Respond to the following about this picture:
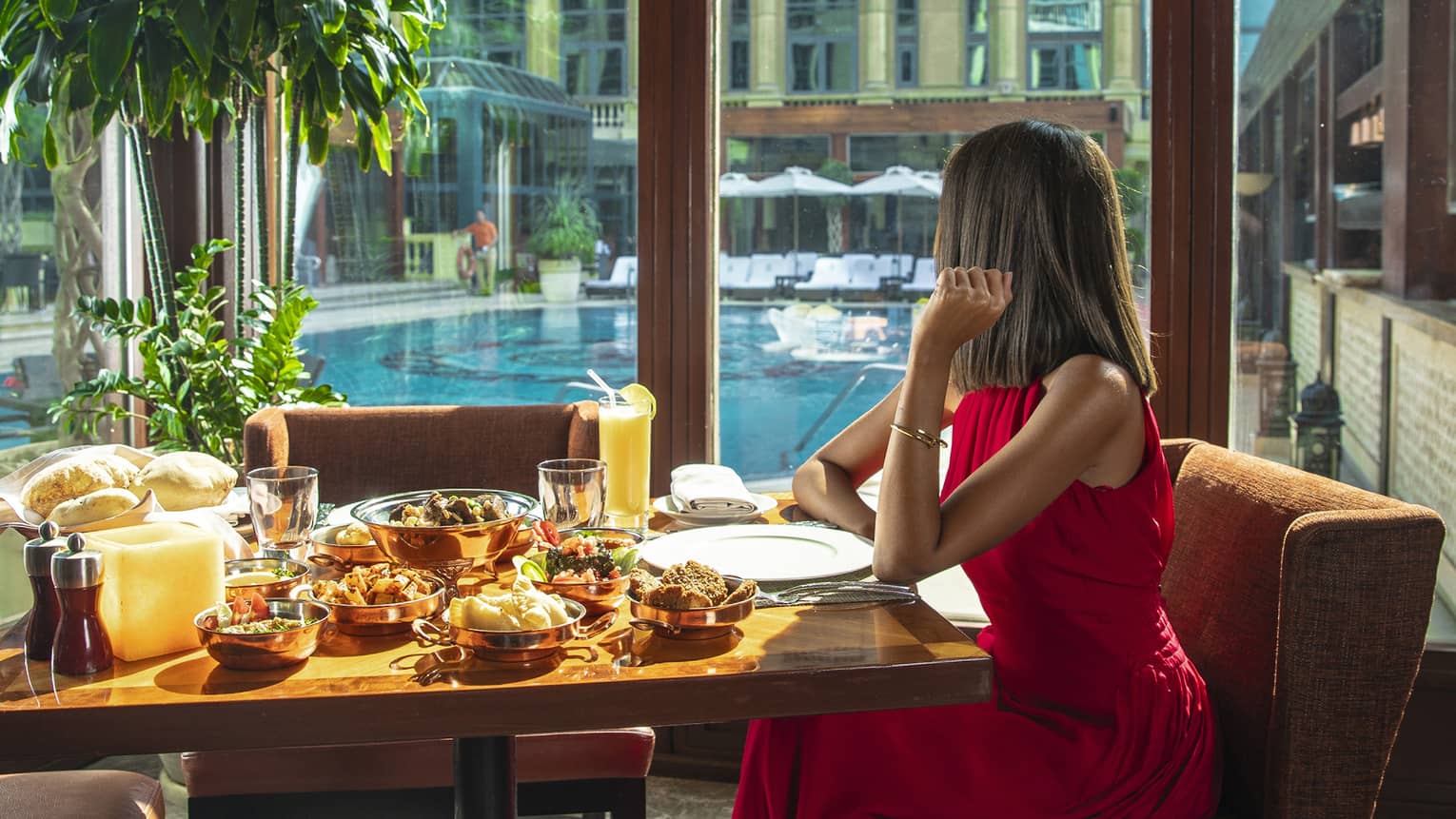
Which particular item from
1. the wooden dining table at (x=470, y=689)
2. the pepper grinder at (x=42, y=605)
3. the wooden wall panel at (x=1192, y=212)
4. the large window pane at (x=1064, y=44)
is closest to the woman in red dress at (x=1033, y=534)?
the wooden dining table at (x=470, y=689)

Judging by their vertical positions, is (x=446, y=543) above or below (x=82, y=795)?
above

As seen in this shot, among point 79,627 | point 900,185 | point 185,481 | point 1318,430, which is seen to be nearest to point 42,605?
point 79,627

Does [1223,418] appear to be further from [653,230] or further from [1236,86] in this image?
[653,230]

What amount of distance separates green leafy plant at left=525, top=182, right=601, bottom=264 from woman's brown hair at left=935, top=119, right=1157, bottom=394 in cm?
155

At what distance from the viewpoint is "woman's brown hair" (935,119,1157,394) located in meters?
1.74

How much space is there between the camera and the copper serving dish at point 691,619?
1325 millimetres

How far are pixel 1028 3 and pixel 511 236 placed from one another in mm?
1361

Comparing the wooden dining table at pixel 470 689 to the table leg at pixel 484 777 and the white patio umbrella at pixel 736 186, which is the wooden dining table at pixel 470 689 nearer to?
the table leg at pixel 484 777

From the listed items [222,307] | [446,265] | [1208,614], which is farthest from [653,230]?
[1208,614]

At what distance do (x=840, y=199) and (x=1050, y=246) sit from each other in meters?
1.41

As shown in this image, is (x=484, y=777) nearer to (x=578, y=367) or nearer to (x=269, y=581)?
(x=269, y=581)

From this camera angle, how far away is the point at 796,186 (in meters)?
→ 3.11

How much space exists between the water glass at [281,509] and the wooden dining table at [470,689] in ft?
1.00

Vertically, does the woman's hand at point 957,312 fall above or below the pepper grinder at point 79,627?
above
